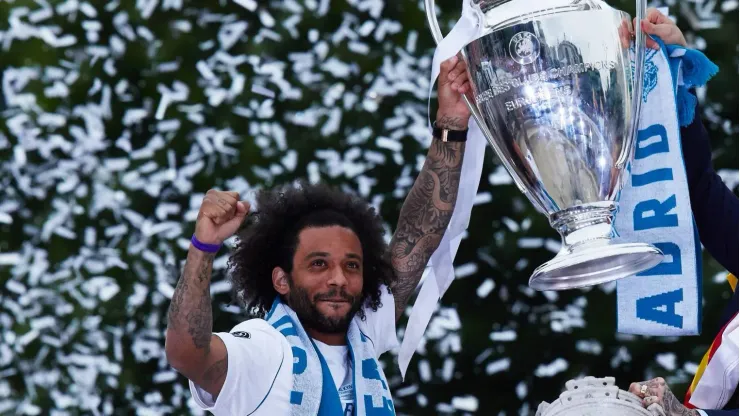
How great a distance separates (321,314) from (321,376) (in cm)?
16

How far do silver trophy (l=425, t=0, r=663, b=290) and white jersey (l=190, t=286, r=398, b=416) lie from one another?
0.69m

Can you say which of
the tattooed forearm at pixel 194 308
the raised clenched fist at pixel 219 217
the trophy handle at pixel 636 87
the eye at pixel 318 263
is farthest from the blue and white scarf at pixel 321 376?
the trophy handle at pixel 636 87

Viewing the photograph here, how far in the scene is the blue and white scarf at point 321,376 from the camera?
2.62 m

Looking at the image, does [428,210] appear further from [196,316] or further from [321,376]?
[196,316]

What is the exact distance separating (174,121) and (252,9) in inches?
20.5

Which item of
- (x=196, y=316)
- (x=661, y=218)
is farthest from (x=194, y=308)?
(x=661, y=218)

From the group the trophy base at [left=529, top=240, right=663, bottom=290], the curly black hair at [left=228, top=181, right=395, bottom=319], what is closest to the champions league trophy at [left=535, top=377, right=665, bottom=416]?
the trophy base at [left=529, top=240, right=663, bottom=290]

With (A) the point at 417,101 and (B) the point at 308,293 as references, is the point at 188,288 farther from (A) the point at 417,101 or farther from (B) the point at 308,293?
(A) the point at 417,101

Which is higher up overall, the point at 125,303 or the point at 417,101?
the point at 417,101

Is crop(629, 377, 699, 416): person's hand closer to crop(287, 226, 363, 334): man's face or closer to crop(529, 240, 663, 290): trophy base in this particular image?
crop(529, 240, 663, 290): trophy base

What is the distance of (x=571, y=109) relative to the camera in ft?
7.04

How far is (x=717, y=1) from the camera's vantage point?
432 cm

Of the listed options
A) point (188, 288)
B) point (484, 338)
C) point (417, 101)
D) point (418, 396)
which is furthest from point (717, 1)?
point (188, 288)

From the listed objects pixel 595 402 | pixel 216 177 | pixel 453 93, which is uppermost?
pixel 453 93
